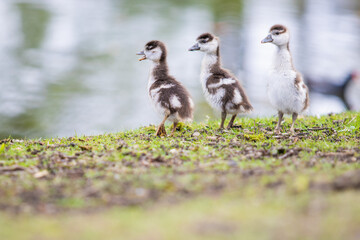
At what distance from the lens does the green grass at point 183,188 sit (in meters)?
4.64

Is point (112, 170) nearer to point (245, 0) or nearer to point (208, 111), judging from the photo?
point (208, 111)

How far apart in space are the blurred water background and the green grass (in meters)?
5.64

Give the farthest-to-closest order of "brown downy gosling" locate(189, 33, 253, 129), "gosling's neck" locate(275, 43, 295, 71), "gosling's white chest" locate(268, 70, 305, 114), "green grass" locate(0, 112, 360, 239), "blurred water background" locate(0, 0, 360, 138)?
"blurred water background" locate(0, 0, 360, 138) < "brown downy gosling" locate(189, 33, 253, 129) < "gosling's neck" locate(275, 43, 295, 71) < "gosling's white chest" locate(268, 70, 305, 114) < "green grass" locate(0, 112, 360, 239)

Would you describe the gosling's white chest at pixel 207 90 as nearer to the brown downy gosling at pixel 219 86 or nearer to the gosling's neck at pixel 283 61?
the brown downy gosling at pixel 219 86

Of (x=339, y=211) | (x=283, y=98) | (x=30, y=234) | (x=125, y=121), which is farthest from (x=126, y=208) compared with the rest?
(x=125, y=121)

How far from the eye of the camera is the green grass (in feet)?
15.2

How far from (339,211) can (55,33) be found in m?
22.2

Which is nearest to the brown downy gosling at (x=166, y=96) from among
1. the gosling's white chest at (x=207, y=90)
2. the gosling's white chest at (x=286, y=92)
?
the gosling's white chest at (x=207, y=90)

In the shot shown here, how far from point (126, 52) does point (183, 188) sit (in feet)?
58.2

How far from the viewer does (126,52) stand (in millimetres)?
22812

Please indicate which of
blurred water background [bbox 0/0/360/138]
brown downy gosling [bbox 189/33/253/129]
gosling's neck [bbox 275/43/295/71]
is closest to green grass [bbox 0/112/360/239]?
brown downy gosling [bbox 189/33/253/129]

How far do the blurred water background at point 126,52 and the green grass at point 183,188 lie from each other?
5.64 metres

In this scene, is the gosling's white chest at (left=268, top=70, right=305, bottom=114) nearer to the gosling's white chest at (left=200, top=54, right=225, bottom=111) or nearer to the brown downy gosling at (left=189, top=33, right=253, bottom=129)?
the brown downy gosling at (left=189, top=33, right=253, bottom=129)

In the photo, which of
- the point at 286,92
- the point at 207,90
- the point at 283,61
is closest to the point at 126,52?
the point at 207,90
